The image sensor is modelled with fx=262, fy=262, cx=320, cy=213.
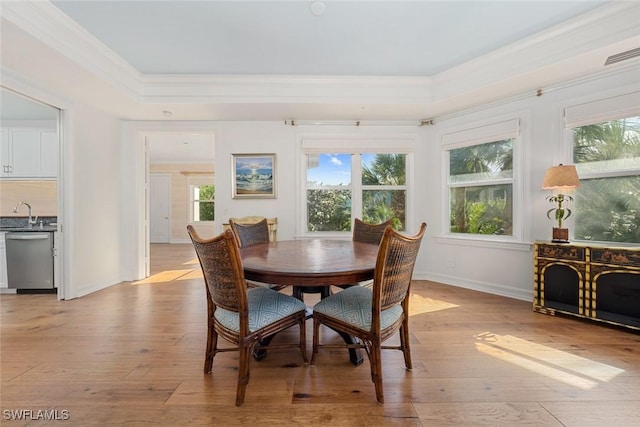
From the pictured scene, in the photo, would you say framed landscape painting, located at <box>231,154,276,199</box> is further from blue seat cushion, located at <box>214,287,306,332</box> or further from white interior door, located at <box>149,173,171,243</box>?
white interior door, located at <box>149,173,171,243</box>

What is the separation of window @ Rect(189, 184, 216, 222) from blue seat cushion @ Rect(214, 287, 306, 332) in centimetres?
715

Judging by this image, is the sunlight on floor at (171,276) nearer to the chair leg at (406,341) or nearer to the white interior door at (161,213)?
the chair leg at (406,341)

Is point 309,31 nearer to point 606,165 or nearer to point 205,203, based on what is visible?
point 606,165

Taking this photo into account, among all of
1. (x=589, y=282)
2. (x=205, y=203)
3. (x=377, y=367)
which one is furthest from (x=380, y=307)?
(x=205, y=203)

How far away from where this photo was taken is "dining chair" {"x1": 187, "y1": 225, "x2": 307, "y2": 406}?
1372 mm

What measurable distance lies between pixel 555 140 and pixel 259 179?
367cm

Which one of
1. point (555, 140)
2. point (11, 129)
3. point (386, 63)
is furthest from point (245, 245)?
point (11, 129)

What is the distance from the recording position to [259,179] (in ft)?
13.0

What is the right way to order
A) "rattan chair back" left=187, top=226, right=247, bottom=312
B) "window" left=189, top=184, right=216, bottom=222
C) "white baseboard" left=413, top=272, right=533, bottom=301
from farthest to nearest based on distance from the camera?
"window" left=189, top=184, right=216, bottom=222 → "white baseboard" left=413, top=272, right=533, bottom=301 → "rattan chair back" left=187, top=226, right=247, bottom=312

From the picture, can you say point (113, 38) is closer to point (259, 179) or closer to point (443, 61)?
point (259, 179)

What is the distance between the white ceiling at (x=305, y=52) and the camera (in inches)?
82.1

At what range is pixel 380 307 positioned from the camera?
142 cm

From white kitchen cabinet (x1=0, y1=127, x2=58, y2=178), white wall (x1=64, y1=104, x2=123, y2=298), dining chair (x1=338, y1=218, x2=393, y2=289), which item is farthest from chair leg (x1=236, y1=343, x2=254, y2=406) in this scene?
white kitchen cabinet (x1=0, y1=127, x2=58, y2=178)

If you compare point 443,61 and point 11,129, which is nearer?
point 443,61
